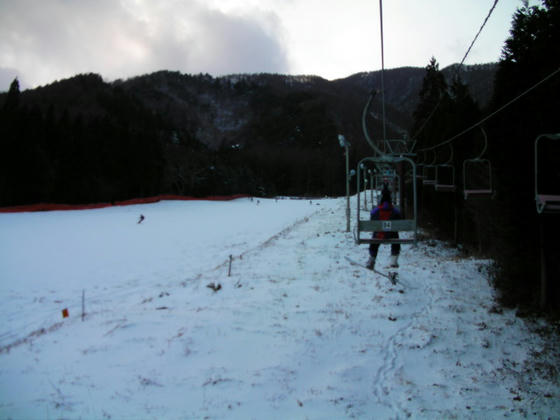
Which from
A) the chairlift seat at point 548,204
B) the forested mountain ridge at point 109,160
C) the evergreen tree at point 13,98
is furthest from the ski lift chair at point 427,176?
the evergreen tree at point 13,98

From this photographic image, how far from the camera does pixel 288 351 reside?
→ 5.84 m

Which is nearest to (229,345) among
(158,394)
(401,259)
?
(158,394)

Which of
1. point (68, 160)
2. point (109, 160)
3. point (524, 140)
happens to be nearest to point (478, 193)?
point (524, 140)

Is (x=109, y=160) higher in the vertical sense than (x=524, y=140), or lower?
higher

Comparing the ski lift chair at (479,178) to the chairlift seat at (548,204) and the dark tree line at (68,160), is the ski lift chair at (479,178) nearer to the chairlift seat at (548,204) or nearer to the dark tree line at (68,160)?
the chairlift seat at (548,204)

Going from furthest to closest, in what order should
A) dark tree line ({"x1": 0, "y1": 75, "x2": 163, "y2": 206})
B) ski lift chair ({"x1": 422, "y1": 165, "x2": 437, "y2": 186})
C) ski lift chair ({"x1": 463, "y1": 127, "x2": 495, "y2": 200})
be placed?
dark tree line ({"x1": 0, "y1": 75, "x2": 163, "y2": 206}) → ski lift chair ({"x1": 422, "y1": 165, "x2": 437, "y2": 186}) → ski lift chair ({"x1": 463, "y1": 127, "x2": 495, "y2": 200})

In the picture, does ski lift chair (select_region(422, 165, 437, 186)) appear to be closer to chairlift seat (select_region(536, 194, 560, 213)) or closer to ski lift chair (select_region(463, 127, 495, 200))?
ski lift chair (select_region(463, 127, 495, 200))

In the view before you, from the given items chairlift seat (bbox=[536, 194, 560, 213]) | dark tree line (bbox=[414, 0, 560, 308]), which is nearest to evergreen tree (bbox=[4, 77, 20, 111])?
dark tree line (bbox=[414, 0, 560, 308])

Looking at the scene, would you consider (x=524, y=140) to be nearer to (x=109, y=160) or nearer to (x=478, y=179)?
(x=478, y=179)

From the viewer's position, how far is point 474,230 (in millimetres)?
14648

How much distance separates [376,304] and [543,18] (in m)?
6.29

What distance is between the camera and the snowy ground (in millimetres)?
4543

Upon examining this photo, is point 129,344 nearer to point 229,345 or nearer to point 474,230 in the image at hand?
point 229,345

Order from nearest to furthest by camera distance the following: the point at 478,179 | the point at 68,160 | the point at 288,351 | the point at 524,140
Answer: the point at 288,351 < the point at 524,140 < the point at 478,179 < the point at 68,160
